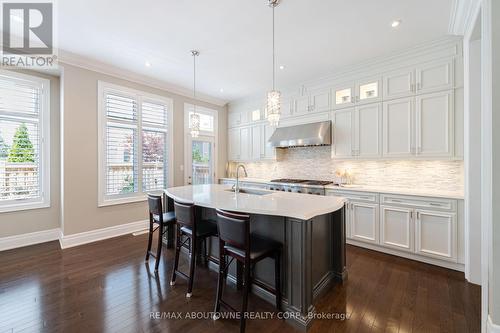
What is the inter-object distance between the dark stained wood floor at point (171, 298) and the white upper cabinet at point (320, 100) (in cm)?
276

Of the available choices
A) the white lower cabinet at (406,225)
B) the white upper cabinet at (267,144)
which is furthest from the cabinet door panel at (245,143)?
the white lower cabinet at (406,225)

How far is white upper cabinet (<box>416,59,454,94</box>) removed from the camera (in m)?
2.99

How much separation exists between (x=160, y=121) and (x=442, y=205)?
16.9ft

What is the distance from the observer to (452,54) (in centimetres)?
296

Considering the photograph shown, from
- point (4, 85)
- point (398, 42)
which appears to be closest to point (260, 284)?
point (398, 42)

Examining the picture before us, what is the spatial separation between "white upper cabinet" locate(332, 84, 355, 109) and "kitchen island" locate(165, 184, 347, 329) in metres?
2.31

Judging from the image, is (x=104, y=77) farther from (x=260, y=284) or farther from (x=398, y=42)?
(x=398, y=42)

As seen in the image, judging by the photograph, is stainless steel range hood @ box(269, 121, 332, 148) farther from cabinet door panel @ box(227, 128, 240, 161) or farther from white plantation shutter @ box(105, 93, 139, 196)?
white plantation shutter @ box(105, 93, 139, 196)

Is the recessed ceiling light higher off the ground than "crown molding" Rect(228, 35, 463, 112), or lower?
higher

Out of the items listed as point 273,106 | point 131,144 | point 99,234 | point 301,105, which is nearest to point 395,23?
point 273,106

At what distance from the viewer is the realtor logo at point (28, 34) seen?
2.50 m

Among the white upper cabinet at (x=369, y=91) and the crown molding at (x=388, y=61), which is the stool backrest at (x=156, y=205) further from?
the white upper cabinet at (x=369, y=91)

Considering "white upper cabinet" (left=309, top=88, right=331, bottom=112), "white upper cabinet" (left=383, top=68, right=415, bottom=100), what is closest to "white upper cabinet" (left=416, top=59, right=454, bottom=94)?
"white upper cabinet" (left=383, top=68, right=415, bottom=100)

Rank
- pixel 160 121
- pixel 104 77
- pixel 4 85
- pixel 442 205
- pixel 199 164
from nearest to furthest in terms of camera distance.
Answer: pixel 442 205 → pixel 4 85 → pixel 104 77 → pixel 160 121 → pixel 199 164
